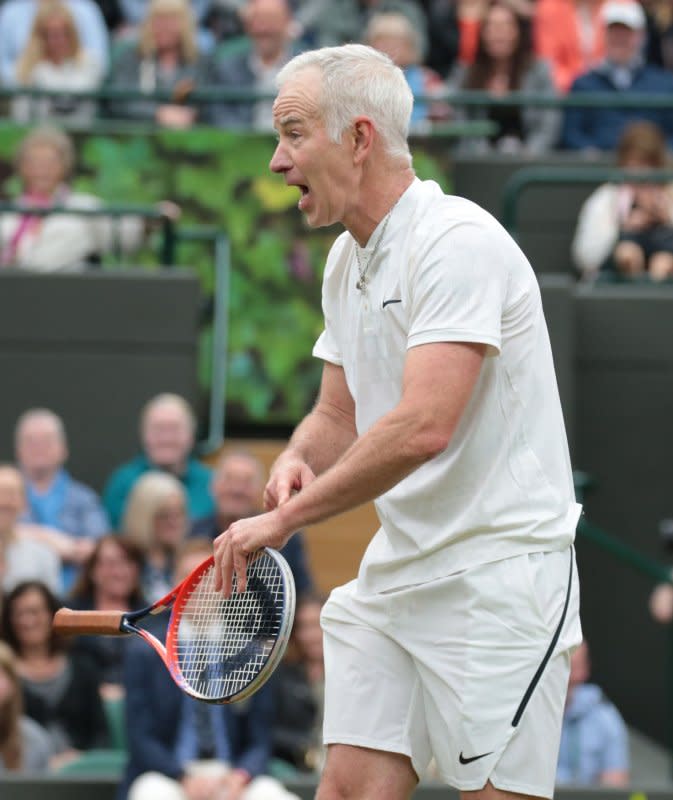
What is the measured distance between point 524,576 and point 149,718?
3.17m

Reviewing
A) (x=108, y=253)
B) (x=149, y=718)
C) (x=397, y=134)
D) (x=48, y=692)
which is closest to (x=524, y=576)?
(x=397, y=134)

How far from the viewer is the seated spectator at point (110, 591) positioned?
7.77m

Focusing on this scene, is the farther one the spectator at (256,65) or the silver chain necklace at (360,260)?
the spectator at (256,65)

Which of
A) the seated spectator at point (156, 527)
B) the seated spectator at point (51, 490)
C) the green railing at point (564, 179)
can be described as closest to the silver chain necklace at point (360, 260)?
the seated spectator at point (156, 527)

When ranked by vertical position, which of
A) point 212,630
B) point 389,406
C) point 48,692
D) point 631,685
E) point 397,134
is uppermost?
point 397,134

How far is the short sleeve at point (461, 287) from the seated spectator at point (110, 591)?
13.2 feet

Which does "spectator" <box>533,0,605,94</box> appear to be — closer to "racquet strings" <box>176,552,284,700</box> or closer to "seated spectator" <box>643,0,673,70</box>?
"seated spectator" <box>643,0,673,70</box>

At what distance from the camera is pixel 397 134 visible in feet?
13.9

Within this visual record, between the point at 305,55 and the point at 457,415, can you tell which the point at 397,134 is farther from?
the point at 457,415

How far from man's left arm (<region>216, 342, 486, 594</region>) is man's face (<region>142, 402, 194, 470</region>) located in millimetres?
5036

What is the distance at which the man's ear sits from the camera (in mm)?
4152

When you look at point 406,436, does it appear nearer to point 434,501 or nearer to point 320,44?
point 434,501

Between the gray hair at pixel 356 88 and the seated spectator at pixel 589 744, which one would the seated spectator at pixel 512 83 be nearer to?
the seated spectator at pixel 589 744

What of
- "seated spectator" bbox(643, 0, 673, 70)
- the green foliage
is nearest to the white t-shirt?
the green foliage
